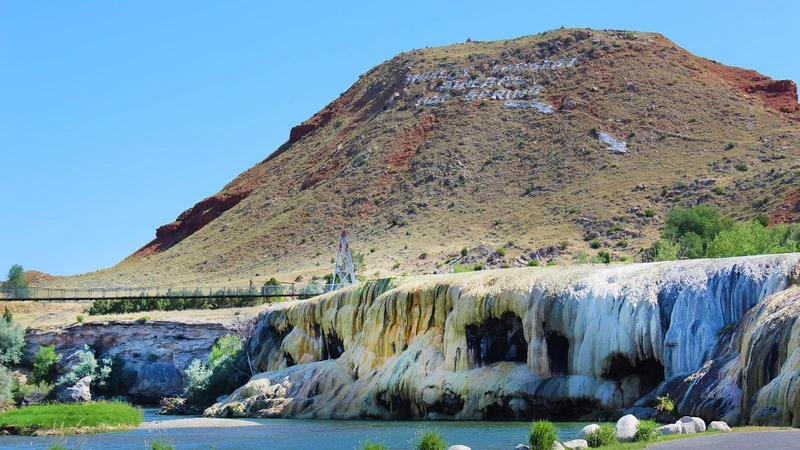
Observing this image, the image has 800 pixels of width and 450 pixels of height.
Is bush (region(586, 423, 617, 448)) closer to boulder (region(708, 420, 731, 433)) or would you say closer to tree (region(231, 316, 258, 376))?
boulder (region(708, 420, 731, 433))

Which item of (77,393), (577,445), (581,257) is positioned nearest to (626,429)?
(577,445)

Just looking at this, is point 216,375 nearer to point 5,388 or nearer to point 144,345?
point 144,345

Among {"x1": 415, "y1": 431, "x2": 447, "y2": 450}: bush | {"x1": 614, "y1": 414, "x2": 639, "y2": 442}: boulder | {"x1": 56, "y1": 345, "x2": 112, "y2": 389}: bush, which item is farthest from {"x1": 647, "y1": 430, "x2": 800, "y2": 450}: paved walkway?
{"x1": 56, "y1": 345, "x2": 112, "y2": 389}: bush

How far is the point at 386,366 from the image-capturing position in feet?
162

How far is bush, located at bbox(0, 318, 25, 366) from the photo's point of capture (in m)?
69.5

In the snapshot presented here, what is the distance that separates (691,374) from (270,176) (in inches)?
4140

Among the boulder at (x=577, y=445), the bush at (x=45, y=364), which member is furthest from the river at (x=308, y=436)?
the bush at (x=45, y=364)

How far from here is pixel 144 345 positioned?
232ft

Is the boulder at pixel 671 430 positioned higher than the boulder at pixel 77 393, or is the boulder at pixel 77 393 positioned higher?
the boulder at pixel 671 430

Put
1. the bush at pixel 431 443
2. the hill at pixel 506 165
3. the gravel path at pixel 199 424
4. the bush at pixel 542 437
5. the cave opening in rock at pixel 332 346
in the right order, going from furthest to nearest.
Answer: the hill at pixel 506 165 < the cave opening in rock at pixel 332 346 < the gravel path at pixel 199 424 < the bush at pixel 431 443 < the bush at pixel 542 437

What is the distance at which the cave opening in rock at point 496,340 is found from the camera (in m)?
44.0

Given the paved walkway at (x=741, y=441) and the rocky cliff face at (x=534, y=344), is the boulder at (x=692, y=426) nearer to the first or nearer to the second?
the paved walkway at (x=741, y=441)

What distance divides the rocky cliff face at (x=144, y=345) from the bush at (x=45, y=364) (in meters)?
1.21

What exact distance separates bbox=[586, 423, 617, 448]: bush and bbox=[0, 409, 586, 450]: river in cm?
467
